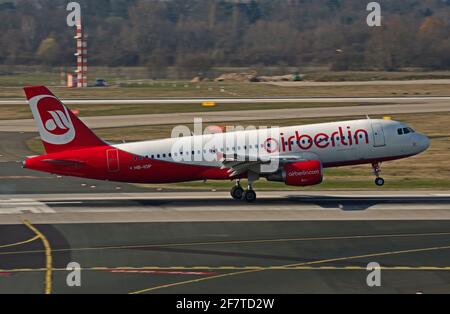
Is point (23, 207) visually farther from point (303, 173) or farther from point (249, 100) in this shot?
point (249, 100)

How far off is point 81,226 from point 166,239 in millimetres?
6135

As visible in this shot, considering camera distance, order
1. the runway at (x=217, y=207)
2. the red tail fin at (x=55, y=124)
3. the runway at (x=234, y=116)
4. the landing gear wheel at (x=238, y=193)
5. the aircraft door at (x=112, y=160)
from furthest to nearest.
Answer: the runway at (x=234, y=116), the landing gear wheel at (x=238, y=193), the aircraft door at (x=112, y=160), the red tail fin at (x=55, y=124), the runway at (x=217, y=207)

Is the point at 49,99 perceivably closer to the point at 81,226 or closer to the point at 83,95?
the point at 81,226

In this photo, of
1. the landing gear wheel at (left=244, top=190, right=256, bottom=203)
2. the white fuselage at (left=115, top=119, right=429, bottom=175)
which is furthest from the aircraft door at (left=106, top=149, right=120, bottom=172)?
the landing gear wheel at (left=244, top=190, right=256, bottom=203)

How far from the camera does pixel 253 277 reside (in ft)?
115

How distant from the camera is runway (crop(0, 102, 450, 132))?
10000cm

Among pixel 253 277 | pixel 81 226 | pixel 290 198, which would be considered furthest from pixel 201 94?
pixel 253 277

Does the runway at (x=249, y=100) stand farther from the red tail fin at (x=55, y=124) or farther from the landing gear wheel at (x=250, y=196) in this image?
the red tail fin at (x=55, y=124)

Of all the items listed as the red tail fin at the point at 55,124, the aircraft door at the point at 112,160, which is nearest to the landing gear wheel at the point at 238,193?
the aircraft door at the point at 112,160

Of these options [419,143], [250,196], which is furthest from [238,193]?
[419,143]

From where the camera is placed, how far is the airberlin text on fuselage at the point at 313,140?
53188 millimetres

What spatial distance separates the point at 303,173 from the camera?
2023 inches

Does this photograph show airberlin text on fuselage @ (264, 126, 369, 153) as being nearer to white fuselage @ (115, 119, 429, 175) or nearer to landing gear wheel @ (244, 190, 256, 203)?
white fuselage @ (115, 119, 429, 175)

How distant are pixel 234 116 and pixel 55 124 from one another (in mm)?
54430
